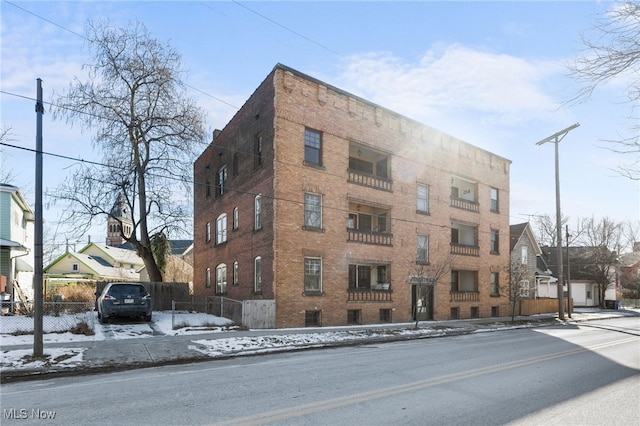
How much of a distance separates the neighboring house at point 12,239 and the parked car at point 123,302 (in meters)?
8.24

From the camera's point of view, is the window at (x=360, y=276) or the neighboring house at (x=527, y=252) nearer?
the window at (x=360, y=276)

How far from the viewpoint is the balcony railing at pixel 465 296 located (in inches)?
1140

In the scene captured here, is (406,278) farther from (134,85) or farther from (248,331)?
(134,85)

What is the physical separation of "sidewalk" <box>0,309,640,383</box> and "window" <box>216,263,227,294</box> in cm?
1099

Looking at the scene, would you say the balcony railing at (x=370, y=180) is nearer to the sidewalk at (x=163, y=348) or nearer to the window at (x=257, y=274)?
the window at (x=257, y=274)

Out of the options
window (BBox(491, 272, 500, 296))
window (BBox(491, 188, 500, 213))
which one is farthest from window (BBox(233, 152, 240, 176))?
window (BBox(491, 272, 500, 296))

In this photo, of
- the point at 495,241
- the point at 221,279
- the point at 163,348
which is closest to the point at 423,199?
the point at 495,241

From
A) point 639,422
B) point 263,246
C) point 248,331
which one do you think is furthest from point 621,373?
point 263,246

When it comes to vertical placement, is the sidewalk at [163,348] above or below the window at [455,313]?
above

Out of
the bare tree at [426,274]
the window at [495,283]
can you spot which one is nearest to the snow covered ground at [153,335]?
the bare tree at [426,274]

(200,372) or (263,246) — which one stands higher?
(263,246)

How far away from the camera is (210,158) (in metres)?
33.0

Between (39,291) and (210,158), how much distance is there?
22.6 meters

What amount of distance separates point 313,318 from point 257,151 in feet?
30.0
